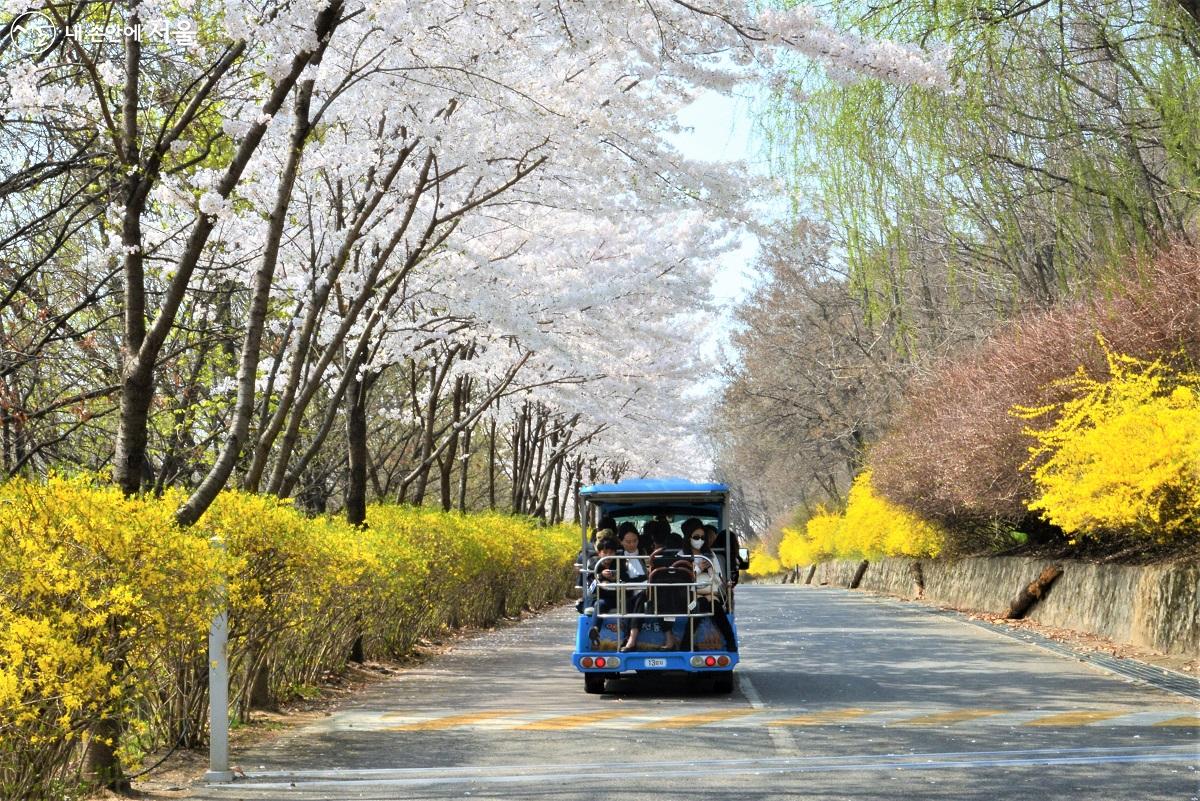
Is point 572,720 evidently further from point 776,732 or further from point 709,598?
point 709,598

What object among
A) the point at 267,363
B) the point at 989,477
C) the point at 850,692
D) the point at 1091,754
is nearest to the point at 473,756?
the point at 1091,754

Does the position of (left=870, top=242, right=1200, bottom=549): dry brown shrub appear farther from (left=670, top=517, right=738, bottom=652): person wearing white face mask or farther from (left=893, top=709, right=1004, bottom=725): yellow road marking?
(left=670, top=517, right=738, bottom=652): person wearing white face mask

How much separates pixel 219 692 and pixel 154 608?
168 cm

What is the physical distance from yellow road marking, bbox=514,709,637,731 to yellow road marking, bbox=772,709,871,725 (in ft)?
4.82

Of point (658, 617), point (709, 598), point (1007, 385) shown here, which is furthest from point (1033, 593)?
point (658, 617)

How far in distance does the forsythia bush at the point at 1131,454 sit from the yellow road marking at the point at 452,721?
25.5 ft

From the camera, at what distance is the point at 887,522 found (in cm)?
3725

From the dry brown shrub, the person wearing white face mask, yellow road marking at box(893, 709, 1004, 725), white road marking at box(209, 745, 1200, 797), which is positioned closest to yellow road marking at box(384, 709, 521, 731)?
white road marking at box(209, 745, 1200, 797)

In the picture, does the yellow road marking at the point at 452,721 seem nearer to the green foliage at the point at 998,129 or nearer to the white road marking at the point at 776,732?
the white road marking at the point at 776,732

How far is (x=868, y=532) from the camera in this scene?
39.9 meters

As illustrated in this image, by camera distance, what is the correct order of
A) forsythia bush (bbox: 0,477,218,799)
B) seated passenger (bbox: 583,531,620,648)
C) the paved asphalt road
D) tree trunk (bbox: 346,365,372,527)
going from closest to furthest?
forsythia bush (bbox: 0,477,218,799) → the paved asphalt road → seated passenger (bbox: 583,531,620,648) → tree trunk (bbox: 346,365,372,527)

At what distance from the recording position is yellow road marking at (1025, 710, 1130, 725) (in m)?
10.6

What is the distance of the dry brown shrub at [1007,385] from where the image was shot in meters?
16.0

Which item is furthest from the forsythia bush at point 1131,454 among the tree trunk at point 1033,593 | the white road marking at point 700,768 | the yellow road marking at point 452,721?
the yellow road marking at point 452,721
